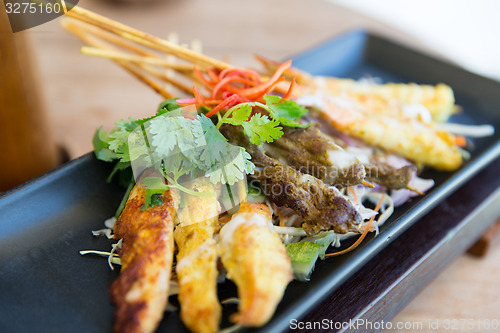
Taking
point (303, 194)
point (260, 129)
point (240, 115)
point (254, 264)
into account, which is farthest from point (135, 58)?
point (254, 264)

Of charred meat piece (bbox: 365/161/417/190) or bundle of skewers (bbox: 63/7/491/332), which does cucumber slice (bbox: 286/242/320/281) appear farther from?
charred meat piece (bbox: 365/161/417/190)

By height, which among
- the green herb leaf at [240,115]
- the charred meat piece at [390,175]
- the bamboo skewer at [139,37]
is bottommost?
the charred meat piece at [390,175]

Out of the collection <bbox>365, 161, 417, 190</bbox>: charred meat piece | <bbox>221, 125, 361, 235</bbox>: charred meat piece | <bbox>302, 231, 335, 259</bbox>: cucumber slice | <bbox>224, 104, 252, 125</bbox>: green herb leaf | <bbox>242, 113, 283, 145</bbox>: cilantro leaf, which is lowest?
<bbox>302, 231, 335, 259</bbox>: cucumber slice

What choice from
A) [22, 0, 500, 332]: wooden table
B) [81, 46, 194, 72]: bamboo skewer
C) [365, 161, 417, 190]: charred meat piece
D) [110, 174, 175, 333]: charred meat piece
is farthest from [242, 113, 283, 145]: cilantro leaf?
[22, 0, 500, 332]: wooden table

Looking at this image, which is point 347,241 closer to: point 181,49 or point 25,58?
point 181,49

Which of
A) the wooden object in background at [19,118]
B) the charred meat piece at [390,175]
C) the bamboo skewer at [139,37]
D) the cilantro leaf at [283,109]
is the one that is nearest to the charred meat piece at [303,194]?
the cilantro leaf at [283,109]

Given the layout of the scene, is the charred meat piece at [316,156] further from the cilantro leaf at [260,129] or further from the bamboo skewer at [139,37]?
the bamboo skewer at [139,37]

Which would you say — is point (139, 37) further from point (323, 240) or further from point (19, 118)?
point (323, 240)
